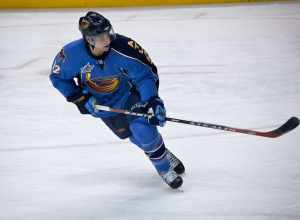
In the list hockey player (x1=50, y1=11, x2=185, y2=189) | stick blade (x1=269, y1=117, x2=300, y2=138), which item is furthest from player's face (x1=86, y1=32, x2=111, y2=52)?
stick blade (x1=269, y1=117, x2=300, y2=138)

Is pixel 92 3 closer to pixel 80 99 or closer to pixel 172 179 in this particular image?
pixel 80 99

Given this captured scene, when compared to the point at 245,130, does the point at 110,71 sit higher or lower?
higher

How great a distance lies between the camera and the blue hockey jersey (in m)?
3.20

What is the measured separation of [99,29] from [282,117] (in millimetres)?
1887

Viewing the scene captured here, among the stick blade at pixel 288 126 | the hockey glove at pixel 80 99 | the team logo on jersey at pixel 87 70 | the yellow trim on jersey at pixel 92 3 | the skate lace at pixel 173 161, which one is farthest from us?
the yellow trim on jersey at pixel 92 3

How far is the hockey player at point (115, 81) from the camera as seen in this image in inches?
124

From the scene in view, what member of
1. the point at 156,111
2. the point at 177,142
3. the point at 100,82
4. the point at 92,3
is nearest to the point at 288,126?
the point at 156,111

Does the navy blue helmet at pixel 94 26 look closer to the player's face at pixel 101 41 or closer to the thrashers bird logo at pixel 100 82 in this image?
the player's face at pixel 101 41

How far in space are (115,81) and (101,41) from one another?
11.3 inches

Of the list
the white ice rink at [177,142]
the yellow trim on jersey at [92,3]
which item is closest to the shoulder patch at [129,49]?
the white ice rink at [177,142]

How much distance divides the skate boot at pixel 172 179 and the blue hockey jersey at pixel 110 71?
1.33 feet

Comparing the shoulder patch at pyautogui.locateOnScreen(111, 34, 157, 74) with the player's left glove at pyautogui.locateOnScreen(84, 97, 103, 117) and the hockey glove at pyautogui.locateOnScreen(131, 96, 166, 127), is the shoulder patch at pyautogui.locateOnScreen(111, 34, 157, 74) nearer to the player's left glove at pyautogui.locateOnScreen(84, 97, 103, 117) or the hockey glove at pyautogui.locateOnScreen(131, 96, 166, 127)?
the hockey glove at pyautogui.locateOnScreen(131, 96, 166, 127)

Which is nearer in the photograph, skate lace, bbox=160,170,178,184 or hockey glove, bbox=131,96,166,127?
hockey glove, bbox=131,96,166,127

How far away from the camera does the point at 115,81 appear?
3312 mm
